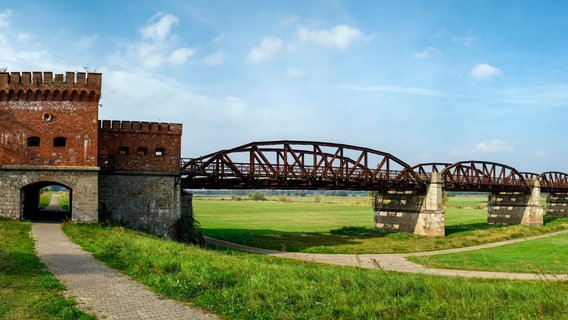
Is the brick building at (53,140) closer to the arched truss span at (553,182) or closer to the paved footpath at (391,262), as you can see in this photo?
the paved footpath at (391,262)

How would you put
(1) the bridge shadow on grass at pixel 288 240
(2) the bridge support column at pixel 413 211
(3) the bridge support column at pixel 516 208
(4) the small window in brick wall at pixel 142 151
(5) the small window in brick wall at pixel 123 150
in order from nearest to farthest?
(5) the small window in brick wall at pixel 123 150
(4) the small window in brick wall at pixel 142 151
(1) the bridge shadow on grass at pixel 288 240
(2) the bridge support column at pixel 413 211
(3) the bridge support column at pixel 516 208

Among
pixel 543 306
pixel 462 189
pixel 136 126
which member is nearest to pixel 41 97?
pixel 136 126

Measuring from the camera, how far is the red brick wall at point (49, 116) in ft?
93.1

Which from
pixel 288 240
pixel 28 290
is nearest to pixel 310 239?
pixel 288 240

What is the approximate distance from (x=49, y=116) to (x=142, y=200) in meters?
8.20

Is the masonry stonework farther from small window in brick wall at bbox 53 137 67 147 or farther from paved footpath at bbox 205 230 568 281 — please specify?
paved footpath at bbox 205 230 568 281

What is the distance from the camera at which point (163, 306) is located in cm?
1079

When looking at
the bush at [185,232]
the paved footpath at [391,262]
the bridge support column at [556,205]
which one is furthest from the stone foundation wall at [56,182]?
the bridge support column at [556,205]

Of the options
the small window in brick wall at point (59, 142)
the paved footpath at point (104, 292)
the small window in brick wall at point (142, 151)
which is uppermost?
the small window in brick wall at point (59, 142)

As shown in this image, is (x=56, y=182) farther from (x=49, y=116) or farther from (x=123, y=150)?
(x=123, y=150)

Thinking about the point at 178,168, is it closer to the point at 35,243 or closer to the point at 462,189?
the point at 35,243

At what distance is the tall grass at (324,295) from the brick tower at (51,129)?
15592mm

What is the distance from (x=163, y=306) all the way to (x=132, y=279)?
339 cm

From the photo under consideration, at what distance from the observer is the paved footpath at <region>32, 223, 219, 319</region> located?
10.2 metres
